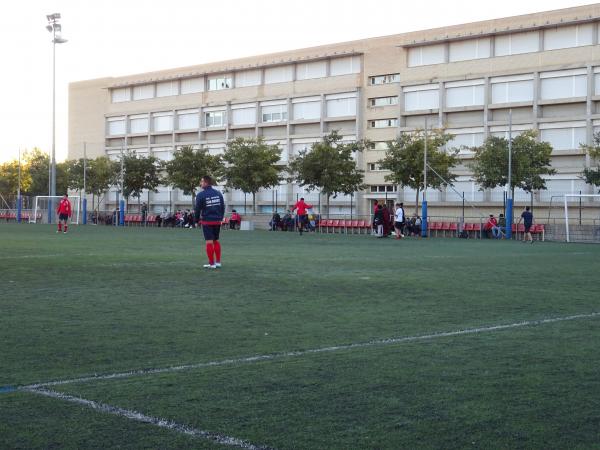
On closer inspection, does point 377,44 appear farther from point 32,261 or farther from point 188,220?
point 32,261

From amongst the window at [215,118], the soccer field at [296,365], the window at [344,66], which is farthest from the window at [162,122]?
the soccer field at [296,365]

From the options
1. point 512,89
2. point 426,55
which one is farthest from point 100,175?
point 512,89

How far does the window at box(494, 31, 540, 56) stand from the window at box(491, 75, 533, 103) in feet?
6.69

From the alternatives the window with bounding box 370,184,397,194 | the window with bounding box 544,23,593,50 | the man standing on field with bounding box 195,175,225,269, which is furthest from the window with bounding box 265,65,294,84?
the man standing on field with bounding box 195,175,225,269

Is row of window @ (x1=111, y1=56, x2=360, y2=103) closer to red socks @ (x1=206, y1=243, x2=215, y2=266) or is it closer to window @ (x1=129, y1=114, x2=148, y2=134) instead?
window @ (x1=129, y1=114, x2=148, y2=134)

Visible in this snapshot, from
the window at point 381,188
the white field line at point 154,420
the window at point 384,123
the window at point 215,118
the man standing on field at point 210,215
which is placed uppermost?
the window at point 215,118

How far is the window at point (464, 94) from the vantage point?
2603 inches

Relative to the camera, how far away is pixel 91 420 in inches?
187

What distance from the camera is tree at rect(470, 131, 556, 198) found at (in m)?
51.2

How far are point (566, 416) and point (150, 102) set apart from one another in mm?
Answer: 85848

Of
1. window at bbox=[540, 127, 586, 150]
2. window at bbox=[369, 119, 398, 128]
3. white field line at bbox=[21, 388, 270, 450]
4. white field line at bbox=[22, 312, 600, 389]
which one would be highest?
window at bbox=[369, 119, 398, 128]

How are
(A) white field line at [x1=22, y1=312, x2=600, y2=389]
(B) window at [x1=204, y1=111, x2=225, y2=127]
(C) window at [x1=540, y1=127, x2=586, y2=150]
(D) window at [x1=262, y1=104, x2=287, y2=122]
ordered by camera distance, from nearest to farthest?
1. (A) white field line at [x1=22, y1=312, x2=600, y2=389]
2. (C) window at [x1=540, y1=127, x2=586, y2=150]
3. (D) window at [x1=262, y1=104, x2=287, y2=122]
4. (B) window at [x1=204, y1=111, x2=225, y2=127]

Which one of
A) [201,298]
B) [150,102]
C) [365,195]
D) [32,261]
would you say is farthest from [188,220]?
[201,298]

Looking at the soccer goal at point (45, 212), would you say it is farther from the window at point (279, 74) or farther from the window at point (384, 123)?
the window at point (384, 123)
